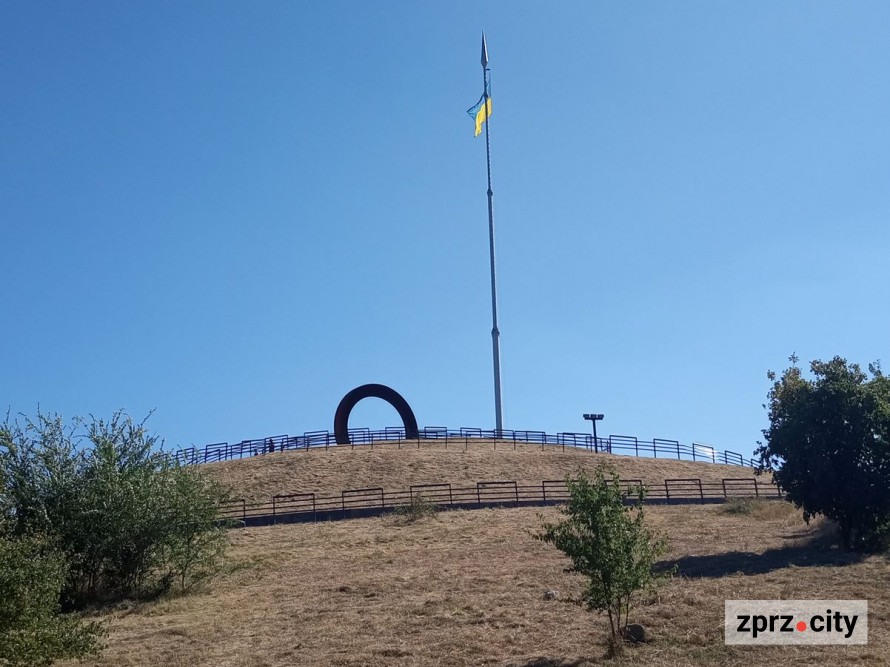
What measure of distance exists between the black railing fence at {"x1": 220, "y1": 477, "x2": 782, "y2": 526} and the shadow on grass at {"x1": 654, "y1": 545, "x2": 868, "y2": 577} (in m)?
11.4

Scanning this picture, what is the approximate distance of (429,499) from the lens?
42406mm

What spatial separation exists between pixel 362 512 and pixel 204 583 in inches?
534

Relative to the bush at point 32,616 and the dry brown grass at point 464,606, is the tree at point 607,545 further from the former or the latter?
the bush at point 32,616

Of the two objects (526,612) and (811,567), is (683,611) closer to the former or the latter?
(526,612)

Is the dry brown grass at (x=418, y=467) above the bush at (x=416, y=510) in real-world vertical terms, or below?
above

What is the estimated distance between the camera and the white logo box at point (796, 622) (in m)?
18.6

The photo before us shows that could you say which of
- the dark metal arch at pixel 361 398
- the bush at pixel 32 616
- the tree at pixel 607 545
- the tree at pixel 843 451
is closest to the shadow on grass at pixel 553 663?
the tree at pixel 607 545

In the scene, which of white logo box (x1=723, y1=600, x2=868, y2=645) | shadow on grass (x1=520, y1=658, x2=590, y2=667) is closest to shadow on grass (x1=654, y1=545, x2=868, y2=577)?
white logo box (x1=723, y1=600, x2=868, y2=645)

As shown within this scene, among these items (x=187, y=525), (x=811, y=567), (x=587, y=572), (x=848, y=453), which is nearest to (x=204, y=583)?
(x=187, y=525)

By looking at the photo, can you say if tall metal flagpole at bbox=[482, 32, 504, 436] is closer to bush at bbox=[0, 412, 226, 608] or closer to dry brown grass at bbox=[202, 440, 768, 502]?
dry brown grass at bbox=[202, 440, 768, 502]

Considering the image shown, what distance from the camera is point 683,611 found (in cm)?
2095

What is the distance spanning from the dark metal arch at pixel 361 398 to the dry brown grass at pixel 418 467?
125cm

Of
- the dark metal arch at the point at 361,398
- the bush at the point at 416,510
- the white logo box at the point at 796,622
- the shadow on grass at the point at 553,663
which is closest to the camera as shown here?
the shadow on grass at the point at 553,663

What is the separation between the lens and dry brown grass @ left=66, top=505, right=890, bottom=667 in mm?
19062
